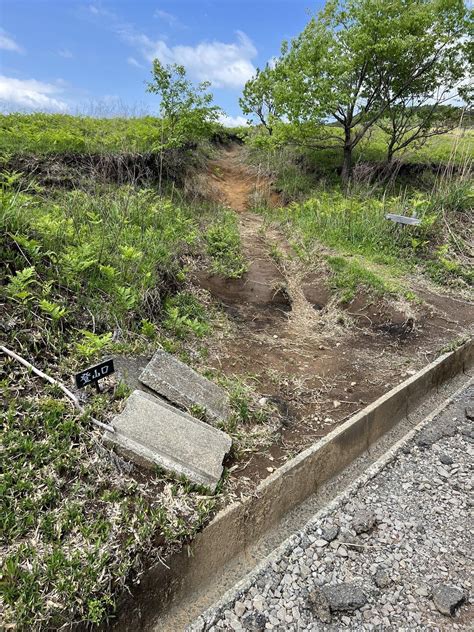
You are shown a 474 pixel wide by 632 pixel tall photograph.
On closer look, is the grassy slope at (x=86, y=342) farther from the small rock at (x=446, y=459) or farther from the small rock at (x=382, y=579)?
the small rock at (x=446, y=459)

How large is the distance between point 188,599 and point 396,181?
11.5 metres

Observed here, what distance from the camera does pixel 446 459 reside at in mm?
3367

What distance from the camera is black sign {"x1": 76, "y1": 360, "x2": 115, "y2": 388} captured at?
7.94 feet

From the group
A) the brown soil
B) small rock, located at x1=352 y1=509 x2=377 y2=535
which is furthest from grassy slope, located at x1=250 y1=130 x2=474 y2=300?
small rock, located at x1=352 y1=509 x2=377 y2=535

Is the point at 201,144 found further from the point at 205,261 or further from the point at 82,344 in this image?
the point at 82,344

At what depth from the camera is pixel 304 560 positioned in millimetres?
2412

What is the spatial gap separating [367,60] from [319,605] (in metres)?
11.1

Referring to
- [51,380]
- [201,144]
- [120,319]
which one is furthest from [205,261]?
[201,144]

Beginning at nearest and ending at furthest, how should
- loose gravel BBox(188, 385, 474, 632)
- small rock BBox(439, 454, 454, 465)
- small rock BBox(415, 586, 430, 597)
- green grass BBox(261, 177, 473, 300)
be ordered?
1. loose gravel BBox(188, 385, 474, 632)
2. small rock BBox(415, 586, 430, 597)
3. small rock BBox(439, 454, 454, 465)
4. green grass BBox(261, 177, 473, 300)

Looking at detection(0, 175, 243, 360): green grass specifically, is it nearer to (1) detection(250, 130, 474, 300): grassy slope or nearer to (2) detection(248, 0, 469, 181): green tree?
(1) detection(250, 130, 474, 300): grassy slope

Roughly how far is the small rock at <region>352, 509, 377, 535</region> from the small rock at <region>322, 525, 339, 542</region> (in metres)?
0.13

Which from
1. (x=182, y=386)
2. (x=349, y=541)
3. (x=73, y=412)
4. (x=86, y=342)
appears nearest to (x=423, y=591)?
(x=349, y=541)

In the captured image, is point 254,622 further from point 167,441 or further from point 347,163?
point 347,163

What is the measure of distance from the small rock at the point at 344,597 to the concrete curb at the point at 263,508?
20.1 inches
